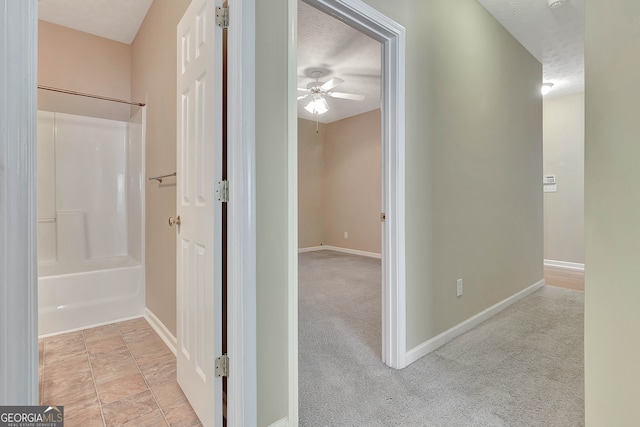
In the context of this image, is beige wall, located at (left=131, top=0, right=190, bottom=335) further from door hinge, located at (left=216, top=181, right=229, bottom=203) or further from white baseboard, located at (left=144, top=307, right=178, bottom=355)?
door hinge, located at (left=216, top=181, right=229, bottom=203)

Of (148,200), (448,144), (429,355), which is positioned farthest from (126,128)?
(429,355)

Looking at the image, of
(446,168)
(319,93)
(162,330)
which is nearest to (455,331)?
(446,168)

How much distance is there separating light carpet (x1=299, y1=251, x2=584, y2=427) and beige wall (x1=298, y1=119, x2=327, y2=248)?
352cm

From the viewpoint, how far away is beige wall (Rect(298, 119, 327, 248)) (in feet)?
20.5

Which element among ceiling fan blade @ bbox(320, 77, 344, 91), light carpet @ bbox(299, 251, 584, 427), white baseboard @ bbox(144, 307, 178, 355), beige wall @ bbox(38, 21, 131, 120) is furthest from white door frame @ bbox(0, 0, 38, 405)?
ceiling fan blade @ bbox(320, 77, 344, 91)

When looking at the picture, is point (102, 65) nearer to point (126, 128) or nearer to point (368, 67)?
point (126, 128)

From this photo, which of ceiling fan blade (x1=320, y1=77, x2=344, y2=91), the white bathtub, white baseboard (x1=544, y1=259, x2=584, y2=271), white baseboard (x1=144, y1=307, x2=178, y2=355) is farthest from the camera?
white baseboard (x1=544, y1=259, x2=584, y2=271)

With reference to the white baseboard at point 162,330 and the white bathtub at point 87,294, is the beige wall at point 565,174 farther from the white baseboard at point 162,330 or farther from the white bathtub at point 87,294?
the white bathtub at point 87,294

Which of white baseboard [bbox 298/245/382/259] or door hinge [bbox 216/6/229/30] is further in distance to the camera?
white baseboard [bbox 298/245/382/259]

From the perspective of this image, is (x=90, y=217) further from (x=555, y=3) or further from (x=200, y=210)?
(x=555, y=3)

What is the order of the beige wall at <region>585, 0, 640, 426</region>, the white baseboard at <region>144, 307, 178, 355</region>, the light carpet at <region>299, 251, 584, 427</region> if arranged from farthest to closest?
the white baseboard at <region>144, 307, 178, 355</region> → the light carpet at <region>299, 251, 584, 427</region> → the beige wall at <region>585, 0, 640, 426</region>

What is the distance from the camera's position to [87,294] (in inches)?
97.3

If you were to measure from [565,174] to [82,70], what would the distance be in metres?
6.58

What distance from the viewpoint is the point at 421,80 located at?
2.00m
